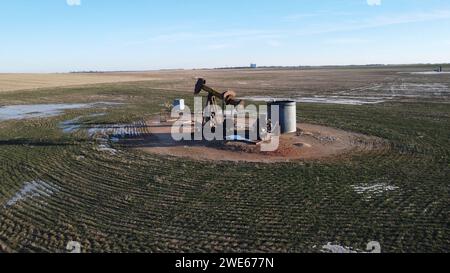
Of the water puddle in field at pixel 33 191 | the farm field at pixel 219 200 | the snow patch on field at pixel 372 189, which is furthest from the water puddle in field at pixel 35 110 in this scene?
the snow patch on field at pixel 372 189

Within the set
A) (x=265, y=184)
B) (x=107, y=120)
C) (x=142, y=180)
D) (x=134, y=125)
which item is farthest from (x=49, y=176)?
(x=107, y=120)

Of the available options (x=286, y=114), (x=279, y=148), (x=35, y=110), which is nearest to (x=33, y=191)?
(x=279, y=148)

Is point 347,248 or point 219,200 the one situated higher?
point 219,200

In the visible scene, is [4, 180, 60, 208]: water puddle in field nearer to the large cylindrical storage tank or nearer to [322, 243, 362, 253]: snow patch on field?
[322, 243, 362, 253]: snow patch on field

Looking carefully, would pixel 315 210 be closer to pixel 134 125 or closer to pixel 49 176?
pixel 49 176

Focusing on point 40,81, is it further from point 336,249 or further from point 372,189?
point 336,249

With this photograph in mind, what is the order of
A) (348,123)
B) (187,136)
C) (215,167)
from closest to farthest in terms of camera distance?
(215,167)
(187,136)
(348,123)
